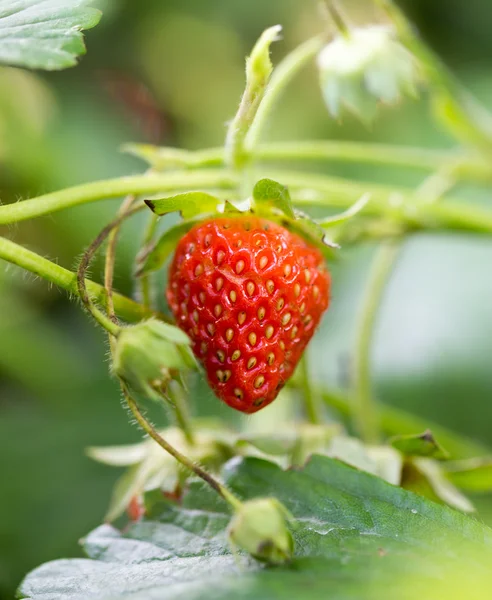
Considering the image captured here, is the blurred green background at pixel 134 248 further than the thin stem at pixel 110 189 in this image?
Yes

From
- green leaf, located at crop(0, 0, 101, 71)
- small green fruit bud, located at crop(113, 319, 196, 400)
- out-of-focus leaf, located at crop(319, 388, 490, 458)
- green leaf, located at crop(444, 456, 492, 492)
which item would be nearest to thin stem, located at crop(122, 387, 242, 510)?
small green fruit bud, located at crop(113, 319, 196, 400)

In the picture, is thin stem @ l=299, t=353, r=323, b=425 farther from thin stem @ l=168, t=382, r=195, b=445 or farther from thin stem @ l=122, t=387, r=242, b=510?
thin stem @ l=122, t=387, r=242, b=510

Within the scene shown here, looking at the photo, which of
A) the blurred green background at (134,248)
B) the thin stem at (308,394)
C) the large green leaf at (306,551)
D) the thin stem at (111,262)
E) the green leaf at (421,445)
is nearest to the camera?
the large green leaf at (306,551)

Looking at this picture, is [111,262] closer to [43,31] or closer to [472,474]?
[43,31]

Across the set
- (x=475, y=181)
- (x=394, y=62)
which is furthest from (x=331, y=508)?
(x=475, y=181)

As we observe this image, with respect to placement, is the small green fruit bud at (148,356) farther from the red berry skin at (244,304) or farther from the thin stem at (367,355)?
the thin stem at (367,355)

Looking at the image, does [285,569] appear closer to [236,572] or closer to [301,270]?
[236,572]

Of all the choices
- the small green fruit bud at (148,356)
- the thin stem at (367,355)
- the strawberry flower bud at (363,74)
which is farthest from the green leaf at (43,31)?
the thin stem at (367,355)
